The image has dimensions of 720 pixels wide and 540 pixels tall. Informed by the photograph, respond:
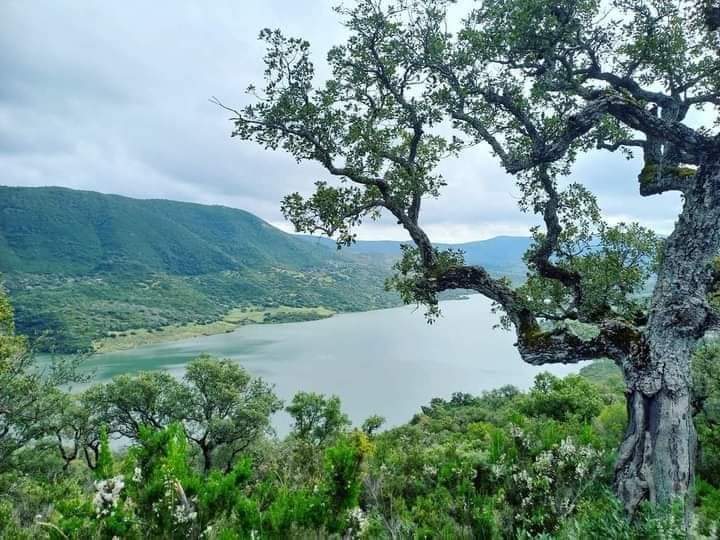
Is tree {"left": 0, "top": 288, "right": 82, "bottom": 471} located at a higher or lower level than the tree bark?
lower

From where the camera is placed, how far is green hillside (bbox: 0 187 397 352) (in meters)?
93.1

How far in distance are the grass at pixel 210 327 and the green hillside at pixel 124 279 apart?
111 centimetres

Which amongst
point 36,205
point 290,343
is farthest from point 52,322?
point 36,205

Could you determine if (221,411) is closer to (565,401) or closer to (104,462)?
(565,401)

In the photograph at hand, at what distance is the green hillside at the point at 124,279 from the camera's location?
306ft

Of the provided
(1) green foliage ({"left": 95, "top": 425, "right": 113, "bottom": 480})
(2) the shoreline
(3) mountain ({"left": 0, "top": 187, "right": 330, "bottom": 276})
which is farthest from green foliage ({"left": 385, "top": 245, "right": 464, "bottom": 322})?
(3) mountain ({"left": 0, "top": 187, "right": 330, "bottom": 276})

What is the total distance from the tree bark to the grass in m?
66.8

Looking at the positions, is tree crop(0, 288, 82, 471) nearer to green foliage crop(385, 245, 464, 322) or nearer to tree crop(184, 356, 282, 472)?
tree crop(184, 356, 282, 472)

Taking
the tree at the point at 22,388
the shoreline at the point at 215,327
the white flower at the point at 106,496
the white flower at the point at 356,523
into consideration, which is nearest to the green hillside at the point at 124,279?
the shoreline at the point at 215,327

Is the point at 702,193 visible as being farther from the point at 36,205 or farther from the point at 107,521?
the point at 36,205

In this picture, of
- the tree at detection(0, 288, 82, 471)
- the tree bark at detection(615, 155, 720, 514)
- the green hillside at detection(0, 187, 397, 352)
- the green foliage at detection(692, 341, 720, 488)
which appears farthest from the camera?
the green hillside at detection(0, 187, 397, 352)

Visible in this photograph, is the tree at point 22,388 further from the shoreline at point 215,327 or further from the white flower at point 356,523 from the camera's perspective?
the shoreline at point 215,327

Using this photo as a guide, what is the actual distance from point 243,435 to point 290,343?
5655 centimetres

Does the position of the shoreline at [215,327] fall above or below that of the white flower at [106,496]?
below
